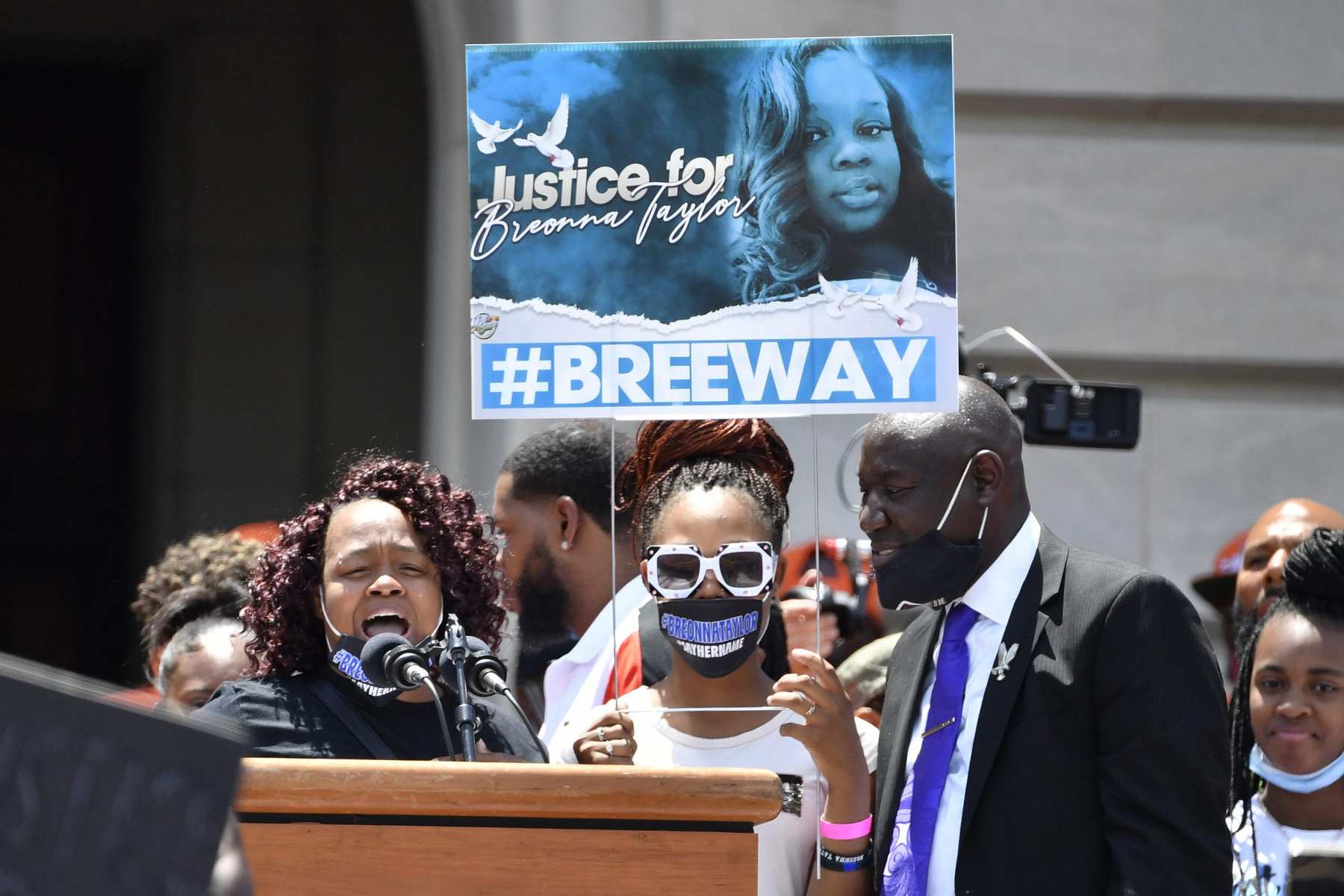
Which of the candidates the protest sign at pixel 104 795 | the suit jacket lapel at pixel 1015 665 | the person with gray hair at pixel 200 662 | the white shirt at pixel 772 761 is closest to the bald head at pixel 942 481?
the suit jacket lapel at pixel 1015 665

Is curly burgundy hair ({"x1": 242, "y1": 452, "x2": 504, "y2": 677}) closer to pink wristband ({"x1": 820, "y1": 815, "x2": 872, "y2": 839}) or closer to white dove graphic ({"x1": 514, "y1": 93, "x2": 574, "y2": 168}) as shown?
white dove graphic ({"x1": 514, "y1": 93, "x2": 574, "y2": 168})

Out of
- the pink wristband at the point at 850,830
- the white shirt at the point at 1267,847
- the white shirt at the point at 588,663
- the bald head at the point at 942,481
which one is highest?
the bald head at the point at 942,481

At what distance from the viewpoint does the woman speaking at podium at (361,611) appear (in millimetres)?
3457

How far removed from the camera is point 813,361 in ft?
11.6

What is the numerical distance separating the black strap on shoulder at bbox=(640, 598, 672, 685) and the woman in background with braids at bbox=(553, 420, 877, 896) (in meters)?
0.59

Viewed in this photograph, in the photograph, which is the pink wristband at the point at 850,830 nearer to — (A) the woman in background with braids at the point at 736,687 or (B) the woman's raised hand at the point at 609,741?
(A) the woman in background with braids at the point at 736,687

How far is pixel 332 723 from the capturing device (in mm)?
3477

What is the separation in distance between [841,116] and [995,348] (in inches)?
155

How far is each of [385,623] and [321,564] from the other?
24 cm

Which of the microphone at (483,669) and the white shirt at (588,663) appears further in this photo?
the white shirt at (588,663)

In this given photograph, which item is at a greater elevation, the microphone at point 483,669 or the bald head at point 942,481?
the bald head at point 942,481

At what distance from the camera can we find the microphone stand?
301 centimetres

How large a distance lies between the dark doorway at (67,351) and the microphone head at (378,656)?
204 inches

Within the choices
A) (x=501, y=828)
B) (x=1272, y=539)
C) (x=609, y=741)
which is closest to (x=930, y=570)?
(x=609, y=741)
